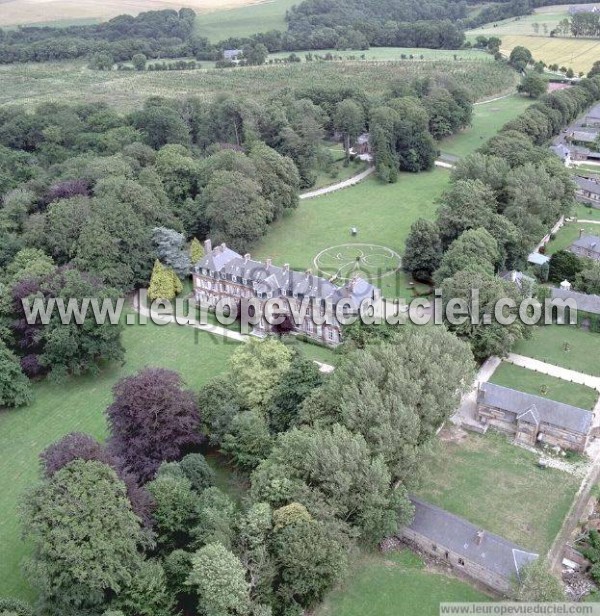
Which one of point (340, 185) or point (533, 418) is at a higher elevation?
point (340, 185)

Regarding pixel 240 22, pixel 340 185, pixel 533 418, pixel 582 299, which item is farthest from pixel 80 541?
pixel 240 22

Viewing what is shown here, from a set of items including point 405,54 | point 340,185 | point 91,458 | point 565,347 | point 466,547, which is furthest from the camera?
point 405,54

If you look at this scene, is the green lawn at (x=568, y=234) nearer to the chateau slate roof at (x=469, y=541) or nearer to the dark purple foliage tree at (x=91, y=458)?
the chateau slate roof at (x=469, y=541)

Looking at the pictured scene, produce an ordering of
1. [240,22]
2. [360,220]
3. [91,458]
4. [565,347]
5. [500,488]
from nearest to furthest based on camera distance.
→ [91,458], [500,488], [565,347], [360,220], [240,22]

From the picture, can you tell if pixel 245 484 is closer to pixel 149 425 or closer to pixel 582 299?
pixel 149 425

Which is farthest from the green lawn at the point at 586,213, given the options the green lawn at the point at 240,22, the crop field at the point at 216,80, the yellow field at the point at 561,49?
the green lawn at the point at 240,22

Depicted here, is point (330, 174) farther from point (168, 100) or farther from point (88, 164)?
point (88, 164)

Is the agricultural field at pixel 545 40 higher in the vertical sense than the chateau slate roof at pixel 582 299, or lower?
higher

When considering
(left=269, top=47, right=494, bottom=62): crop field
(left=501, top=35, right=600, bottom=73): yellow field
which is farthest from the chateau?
(left=501, top=35, right=600, bottom=73): yellow field
